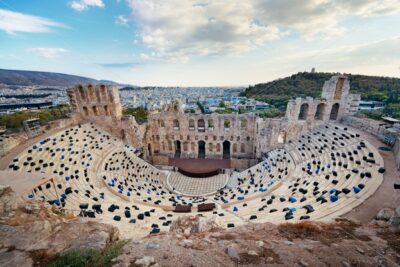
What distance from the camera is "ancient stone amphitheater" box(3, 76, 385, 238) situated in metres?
12.4

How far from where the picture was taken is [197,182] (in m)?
26.7

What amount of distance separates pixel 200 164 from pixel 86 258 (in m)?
26.5

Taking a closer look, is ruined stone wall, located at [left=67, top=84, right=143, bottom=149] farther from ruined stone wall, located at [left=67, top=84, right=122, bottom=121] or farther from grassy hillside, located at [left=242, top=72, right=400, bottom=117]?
grassy hillside, located at [left=242, top=72, right=400, bottom=117]

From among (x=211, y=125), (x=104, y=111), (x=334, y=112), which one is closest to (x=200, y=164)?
(x=211, y=125)

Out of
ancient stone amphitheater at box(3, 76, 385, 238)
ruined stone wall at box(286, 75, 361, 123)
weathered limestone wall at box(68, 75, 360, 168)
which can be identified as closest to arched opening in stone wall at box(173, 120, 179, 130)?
weathered limestone wall at box(68, 75, 360, 168)

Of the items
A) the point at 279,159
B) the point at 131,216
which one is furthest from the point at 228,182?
the point at 131,216

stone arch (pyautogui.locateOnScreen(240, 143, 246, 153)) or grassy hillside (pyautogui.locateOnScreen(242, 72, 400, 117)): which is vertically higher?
grassy hillside (pyautogui.locateOnScreen(242, 72, 400, 117))

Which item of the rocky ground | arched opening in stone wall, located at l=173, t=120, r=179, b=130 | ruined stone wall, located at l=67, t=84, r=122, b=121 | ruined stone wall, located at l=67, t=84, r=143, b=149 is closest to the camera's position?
the rocky ground

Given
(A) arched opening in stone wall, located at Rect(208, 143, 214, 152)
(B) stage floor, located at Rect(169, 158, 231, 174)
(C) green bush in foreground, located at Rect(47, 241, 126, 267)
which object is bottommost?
(B) stage floor, located at Rect(169, 158, 231, 174)

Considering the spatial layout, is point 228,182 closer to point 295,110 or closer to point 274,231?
point 295,110

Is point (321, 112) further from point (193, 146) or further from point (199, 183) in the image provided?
point (193, 146)

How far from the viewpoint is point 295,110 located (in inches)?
1038

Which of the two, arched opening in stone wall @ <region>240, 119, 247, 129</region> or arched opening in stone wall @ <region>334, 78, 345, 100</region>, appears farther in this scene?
arched opening in stone wall @ <region>240, 119, 247, 129</region>

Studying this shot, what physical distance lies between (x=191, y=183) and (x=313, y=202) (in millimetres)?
16779
